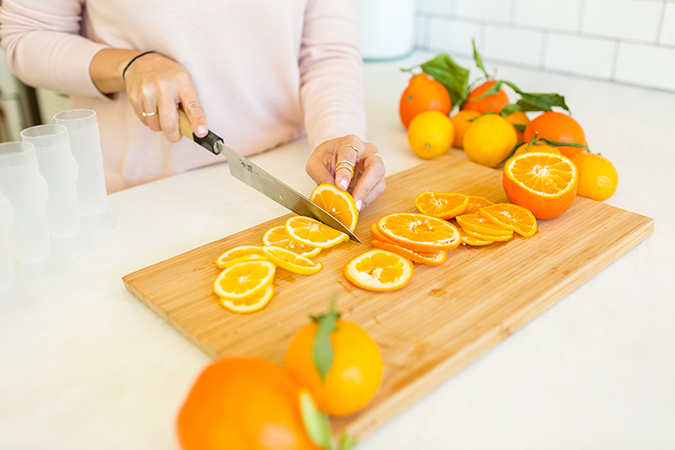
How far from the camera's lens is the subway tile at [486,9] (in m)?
2.06

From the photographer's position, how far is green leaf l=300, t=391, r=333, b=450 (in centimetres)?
51

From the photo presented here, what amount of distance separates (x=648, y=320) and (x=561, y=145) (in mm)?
504

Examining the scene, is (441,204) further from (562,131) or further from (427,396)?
(427,396)

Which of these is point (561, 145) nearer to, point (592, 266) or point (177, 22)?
point (592, 266)

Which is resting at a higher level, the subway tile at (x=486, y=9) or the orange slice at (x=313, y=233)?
the subway tile at (x=486, y=9)

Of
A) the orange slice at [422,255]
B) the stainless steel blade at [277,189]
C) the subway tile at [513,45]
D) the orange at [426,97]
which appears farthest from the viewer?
the subway tile at [513,45]

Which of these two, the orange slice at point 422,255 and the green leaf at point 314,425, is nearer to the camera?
the green leaf at point 314,425

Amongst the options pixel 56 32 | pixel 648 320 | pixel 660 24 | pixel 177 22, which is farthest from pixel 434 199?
pixel 660 24

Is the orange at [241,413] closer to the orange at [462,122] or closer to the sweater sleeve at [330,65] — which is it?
the sweater sleeve at [330,65]

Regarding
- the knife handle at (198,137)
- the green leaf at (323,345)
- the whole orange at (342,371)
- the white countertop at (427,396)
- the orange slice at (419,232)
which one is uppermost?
the knife handle at (198,137)

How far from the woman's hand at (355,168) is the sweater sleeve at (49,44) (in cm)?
55

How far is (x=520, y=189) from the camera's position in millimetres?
1052

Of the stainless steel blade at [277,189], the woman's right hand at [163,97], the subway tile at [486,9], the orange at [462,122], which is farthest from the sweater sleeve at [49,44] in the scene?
the subway tile at [486,9]

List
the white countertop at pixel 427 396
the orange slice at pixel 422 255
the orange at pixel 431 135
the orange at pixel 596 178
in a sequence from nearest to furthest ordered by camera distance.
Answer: the white countertop at pixel 427 396 < the orange slice at pixel 422 255 < the orange at pixel 596 178 < the orange at pixel 431 135
